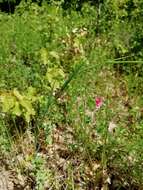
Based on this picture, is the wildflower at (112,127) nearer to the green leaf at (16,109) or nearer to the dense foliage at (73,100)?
the dense foliage at (73,100)

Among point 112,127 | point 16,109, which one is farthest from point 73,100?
point 16,109

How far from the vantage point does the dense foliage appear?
3502 millimetres

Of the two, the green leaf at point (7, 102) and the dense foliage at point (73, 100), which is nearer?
the green leaf at point (7, 102)

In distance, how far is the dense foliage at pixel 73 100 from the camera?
350cm

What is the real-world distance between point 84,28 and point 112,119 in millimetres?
1692

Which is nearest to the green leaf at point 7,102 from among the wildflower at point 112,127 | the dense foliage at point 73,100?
the dense foliage at point 73,100

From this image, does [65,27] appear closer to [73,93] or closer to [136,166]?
[73,93]

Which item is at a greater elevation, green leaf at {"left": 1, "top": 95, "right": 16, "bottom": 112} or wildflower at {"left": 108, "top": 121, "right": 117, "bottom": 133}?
green leaf at {"left": 1, "top": 95, "right": 16, "bottom": 112}

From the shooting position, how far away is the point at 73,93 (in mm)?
4215

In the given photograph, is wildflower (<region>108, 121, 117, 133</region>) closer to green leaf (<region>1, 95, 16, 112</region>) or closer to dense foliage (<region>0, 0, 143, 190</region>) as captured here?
dense foliage (<region>0, 0, 143, 190</region>)

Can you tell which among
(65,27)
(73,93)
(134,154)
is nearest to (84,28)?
(65,27)

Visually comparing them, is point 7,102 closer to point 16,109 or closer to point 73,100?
point 16,109

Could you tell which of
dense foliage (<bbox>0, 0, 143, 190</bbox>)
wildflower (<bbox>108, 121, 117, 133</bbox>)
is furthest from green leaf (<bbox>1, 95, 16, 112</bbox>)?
wildflower (<bbox>108, 121, 117, 133</bbox>)

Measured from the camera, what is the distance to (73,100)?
408 cm
